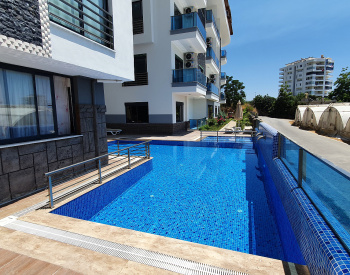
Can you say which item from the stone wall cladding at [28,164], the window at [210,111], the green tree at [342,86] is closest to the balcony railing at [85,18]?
the stone wall cladding at [28,164]

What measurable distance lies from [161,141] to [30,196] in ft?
31.9

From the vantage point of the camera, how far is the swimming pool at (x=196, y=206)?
4406 millimetres

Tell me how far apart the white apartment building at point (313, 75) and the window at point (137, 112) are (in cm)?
11812

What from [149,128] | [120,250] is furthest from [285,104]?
[120,250]

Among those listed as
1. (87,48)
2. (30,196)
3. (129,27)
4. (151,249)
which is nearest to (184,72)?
(129,27)

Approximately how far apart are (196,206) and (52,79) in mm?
5663

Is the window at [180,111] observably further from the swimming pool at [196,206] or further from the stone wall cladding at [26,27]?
the stone wall cladding at [26,27]

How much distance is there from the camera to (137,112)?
59.6ft

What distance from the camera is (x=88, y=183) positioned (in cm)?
570

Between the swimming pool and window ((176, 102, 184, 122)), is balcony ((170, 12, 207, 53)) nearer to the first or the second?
window ((176, 102, 184, 122))

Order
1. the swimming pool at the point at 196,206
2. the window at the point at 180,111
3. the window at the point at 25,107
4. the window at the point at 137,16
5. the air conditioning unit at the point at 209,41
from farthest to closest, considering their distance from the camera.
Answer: the air conditioning unit at the point at 209,41 < the window at the point at 180,111 < the window at the point at 137,16 < the window at the point at 25,107 < the swimming pool at the point at 196,206

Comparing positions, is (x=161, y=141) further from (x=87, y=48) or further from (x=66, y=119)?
(x=87, y=48)

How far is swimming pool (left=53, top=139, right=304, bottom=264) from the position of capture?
4.41m

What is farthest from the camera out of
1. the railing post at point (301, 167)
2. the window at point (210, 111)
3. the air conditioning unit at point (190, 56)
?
the window at point (210, 111)
